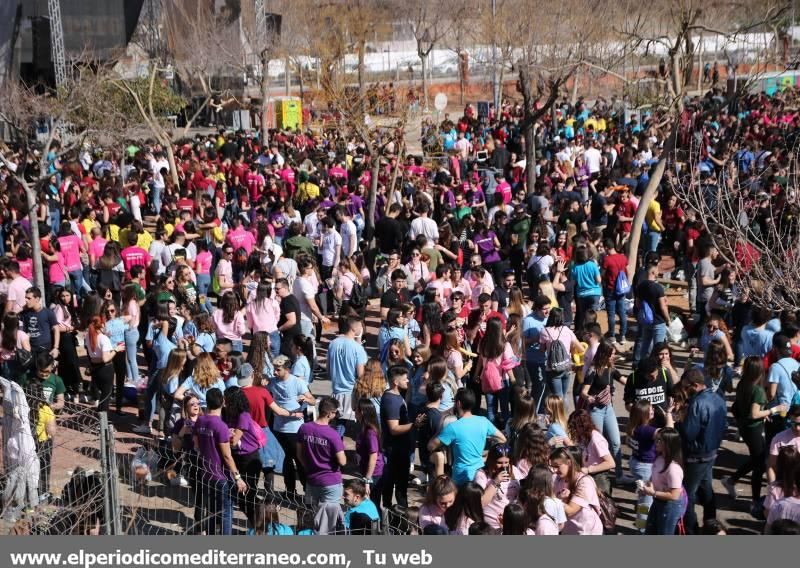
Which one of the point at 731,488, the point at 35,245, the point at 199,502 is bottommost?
the point at 731,488

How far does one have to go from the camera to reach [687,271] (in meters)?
15.3

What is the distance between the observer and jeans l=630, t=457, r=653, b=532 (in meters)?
8.63

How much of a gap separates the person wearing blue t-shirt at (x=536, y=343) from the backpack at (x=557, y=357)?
26 centimetres

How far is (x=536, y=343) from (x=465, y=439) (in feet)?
8.81

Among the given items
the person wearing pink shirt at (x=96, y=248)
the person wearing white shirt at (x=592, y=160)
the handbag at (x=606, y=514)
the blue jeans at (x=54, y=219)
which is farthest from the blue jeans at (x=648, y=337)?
the person wearing white shirt at (x=592, y=160)

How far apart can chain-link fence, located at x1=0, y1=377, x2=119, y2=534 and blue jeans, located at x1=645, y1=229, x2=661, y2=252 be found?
945 centimetres

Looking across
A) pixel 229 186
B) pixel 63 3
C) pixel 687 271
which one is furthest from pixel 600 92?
pixel 687 271

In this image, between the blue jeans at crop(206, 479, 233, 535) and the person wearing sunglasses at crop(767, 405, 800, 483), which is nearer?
the person wearing sunglasses at crop(767, 405, 800, 483)

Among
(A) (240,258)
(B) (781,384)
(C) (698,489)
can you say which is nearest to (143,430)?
(A) (240,258)

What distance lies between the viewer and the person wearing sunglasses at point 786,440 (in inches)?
333

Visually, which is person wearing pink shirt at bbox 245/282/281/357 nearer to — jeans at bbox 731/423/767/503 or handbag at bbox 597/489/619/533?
handbag at bbox 597/489/619/533

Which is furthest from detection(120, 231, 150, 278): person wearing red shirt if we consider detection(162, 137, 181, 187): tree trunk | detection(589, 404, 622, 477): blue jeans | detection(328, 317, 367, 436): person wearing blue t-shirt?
detection(162, 137, 181, 187): tree trunk

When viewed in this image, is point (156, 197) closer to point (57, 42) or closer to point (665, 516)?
point (57, 42)

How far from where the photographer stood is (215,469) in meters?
8.80
